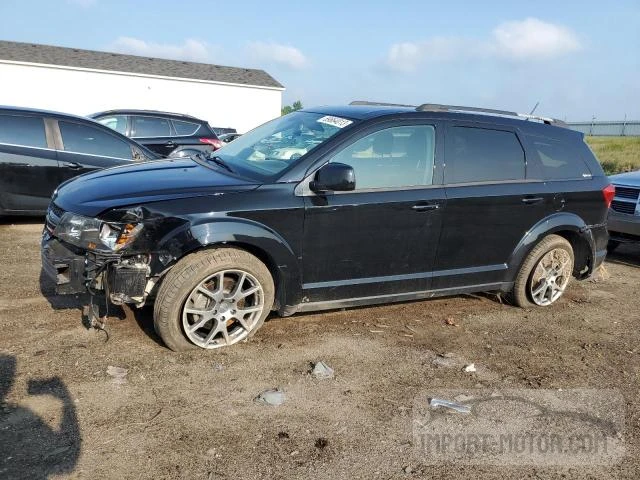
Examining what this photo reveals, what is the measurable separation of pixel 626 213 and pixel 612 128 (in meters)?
27.2

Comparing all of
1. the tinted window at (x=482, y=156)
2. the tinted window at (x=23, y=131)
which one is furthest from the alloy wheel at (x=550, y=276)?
the tinted window at (x=23, y=131)

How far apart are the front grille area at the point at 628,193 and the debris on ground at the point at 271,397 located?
611 cm

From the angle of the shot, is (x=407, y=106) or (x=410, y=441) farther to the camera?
(x=407, y=106)

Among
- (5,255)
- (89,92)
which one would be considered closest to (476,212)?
(5,255)

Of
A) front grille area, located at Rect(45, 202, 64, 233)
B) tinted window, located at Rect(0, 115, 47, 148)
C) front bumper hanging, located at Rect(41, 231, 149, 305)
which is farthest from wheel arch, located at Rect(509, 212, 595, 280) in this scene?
tinted window, located at Rect(0, 115, 47, 148)

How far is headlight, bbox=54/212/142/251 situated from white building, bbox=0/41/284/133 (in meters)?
26.6

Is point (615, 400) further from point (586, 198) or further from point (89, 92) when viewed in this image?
point (89, 92)

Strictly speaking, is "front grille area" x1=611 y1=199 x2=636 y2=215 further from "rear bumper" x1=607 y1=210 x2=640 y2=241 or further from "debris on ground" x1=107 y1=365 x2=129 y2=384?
"debris on ground" x1=107 y1=365 x2=129 y2=384

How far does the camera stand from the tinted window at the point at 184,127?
11.4m

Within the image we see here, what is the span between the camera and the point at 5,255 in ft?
19.5

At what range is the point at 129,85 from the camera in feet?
99.4

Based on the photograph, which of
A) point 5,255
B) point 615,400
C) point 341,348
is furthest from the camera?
point 5,255

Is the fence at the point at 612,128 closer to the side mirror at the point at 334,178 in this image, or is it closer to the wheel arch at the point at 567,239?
the wheel arch at the point at 567,239

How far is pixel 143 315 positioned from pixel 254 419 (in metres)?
1.67
